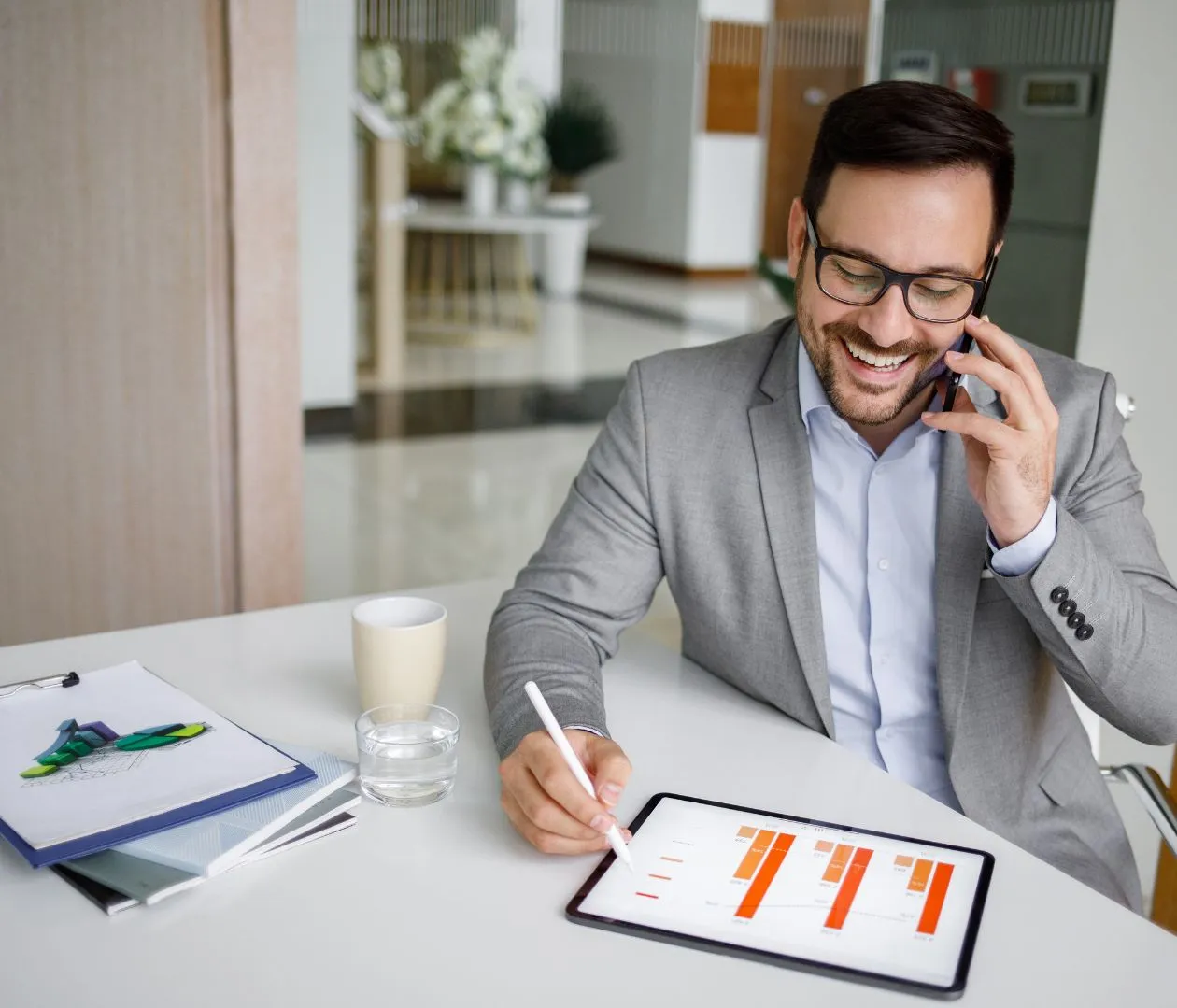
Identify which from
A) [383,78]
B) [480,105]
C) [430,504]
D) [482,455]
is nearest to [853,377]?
[480,105]

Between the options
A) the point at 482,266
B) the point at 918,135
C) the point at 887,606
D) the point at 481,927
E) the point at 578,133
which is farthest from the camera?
the point at 482,266

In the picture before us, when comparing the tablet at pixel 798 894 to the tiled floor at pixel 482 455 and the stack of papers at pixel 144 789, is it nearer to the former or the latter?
the stack of papers at pixel 144 789

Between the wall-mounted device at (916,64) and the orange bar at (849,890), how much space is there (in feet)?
7.22

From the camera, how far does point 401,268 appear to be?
4543mm

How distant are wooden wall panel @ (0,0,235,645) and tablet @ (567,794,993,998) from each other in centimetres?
159

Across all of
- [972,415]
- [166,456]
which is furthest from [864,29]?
[972,415]

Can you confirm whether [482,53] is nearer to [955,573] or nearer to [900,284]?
[900,284]

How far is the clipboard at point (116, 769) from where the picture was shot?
1.05m

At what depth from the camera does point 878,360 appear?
4.66 feet

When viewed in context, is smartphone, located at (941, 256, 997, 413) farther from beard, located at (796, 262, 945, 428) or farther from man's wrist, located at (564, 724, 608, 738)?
man's wrist, located at (564, 724, 608, 738)

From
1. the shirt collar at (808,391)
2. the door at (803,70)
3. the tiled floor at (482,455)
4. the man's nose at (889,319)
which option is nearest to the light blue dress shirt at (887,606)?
the shirt collar at (808,391)

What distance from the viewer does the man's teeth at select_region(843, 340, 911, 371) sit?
141 centimetres

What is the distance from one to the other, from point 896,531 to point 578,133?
215cm

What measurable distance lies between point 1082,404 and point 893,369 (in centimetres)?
21
